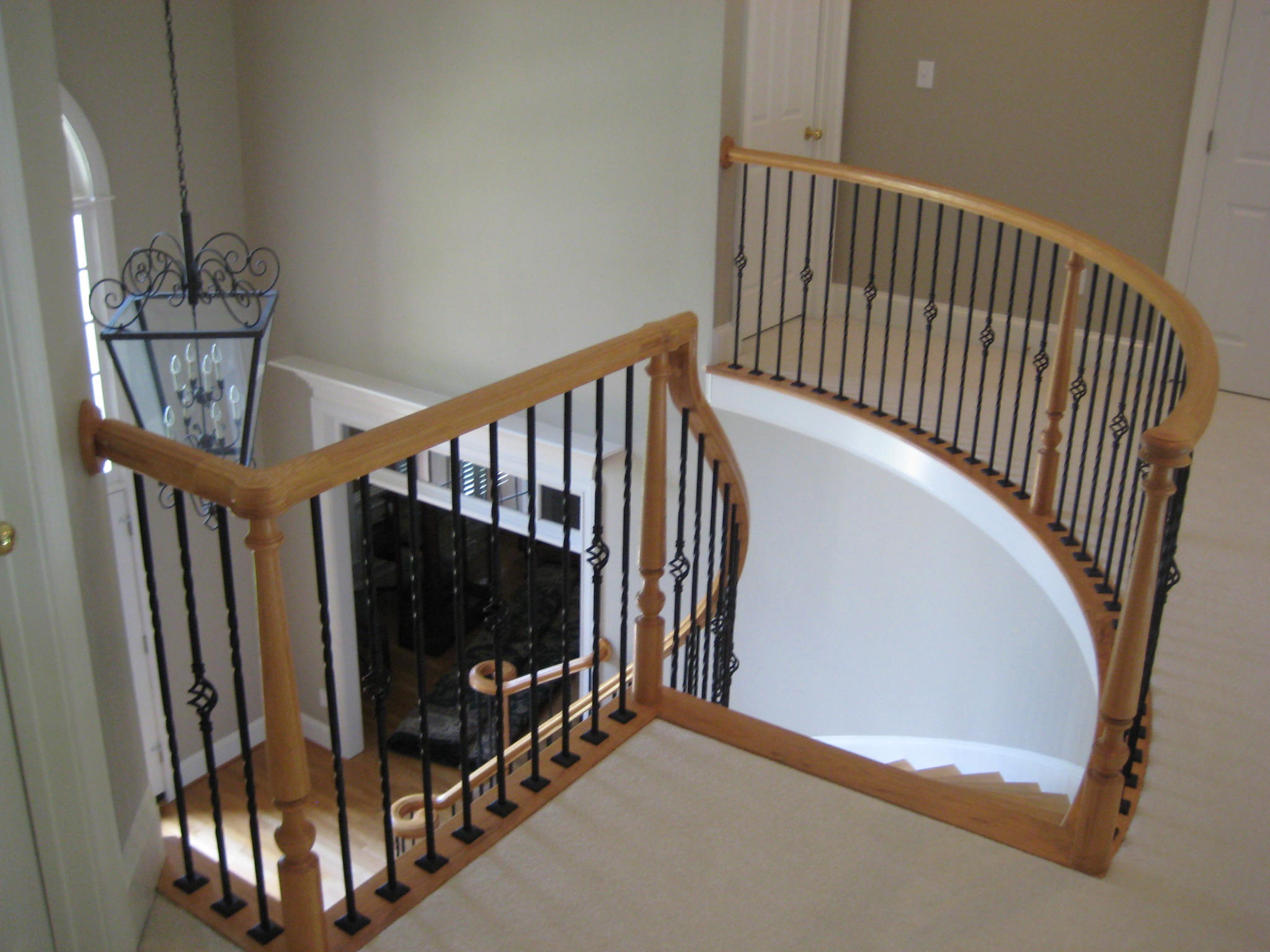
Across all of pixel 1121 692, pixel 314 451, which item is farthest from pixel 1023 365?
pixel 314 451

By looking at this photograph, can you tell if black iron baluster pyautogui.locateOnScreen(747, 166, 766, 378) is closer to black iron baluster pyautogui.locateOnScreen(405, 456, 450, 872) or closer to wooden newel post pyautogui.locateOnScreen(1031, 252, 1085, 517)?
wooden newel post pyautogui.locateOnScreen(1031, 252, 1085, 517)

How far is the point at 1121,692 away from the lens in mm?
2121

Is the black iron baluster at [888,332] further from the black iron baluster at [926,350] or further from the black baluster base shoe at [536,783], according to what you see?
the black baluster base shoe at [536,783]

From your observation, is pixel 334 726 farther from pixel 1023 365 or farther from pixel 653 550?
pixel 1023 365

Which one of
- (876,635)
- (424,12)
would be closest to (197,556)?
(424,12)

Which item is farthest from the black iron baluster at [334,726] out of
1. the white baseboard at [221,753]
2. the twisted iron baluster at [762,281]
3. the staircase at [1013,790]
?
the white baseboard at [221,753]

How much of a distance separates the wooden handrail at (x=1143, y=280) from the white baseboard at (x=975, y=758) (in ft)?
4.32

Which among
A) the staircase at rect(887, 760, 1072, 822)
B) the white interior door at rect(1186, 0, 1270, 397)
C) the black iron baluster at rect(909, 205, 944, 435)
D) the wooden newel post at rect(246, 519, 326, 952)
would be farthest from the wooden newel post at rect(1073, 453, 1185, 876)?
the white interior door at rect(1186, 0, 1270, 397)

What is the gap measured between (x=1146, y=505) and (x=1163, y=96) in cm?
369

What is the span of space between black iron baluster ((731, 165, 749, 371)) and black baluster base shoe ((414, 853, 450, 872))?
3077 mm

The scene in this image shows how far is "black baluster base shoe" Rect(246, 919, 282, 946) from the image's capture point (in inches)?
76.7

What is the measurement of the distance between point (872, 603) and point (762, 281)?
1591mm

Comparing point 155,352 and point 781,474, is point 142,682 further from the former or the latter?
point 155,352

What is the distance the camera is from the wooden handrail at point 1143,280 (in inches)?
77.1
